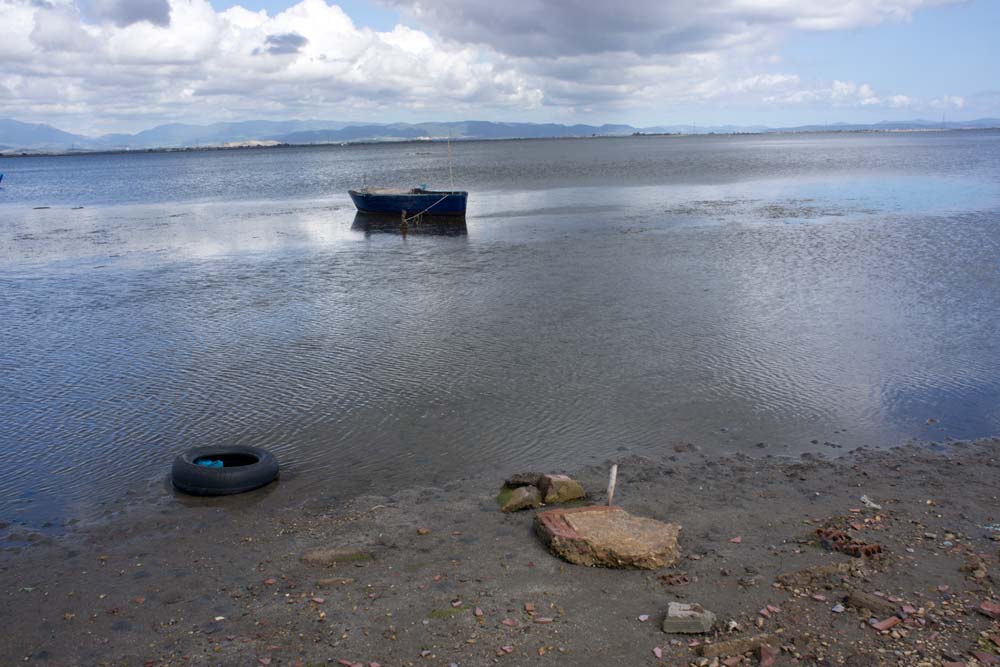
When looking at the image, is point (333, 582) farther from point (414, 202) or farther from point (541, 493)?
point (414, 202)

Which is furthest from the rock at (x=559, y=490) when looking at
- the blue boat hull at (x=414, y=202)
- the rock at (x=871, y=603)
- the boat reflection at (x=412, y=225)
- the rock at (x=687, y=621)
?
the blue boat hull at (x=414, y=202)

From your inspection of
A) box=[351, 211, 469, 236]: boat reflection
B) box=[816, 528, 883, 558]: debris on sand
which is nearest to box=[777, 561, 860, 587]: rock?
box=[816, 528, 883, 558]: debris on sand

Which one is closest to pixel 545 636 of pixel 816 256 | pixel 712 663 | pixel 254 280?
pixel 712 663

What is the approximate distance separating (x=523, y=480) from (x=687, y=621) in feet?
11.7

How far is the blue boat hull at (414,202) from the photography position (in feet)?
136

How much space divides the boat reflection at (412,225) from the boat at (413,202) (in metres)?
0.39

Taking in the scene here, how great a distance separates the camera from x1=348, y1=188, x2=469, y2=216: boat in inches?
1635

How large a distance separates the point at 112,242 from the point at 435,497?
33.2 m

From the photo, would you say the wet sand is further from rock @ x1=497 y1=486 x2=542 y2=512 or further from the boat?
the boat

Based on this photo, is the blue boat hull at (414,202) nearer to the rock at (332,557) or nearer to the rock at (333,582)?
the rock at (332,557)

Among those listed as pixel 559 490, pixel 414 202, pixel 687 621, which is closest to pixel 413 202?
pixel 414 202

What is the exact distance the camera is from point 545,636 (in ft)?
Answer: 23.5

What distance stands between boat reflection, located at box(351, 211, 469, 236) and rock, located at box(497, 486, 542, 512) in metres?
28.5

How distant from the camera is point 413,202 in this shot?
1725 inches
